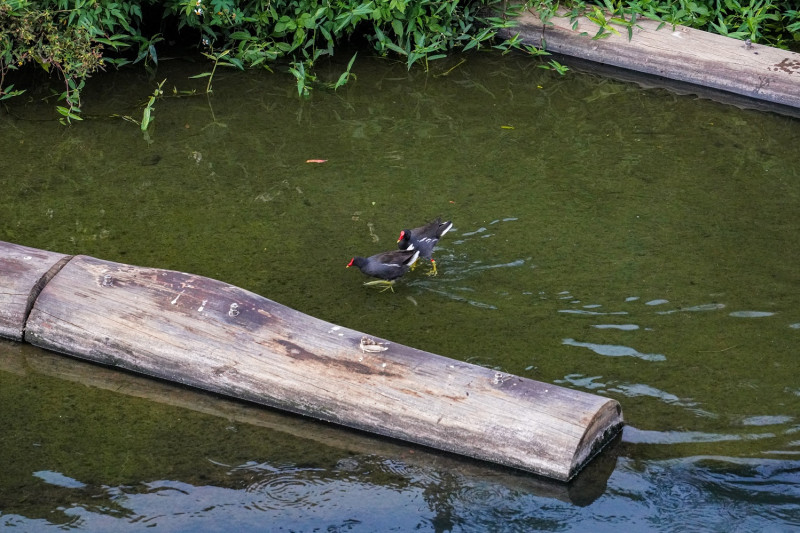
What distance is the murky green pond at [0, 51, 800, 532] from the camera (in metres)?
4.18

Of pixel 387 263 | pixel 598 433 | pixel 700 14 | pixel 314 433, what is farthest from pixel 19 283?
pixel 700 14

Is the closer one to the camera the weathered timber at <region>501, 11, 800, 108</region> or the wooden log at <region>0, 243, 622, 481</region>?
the wooden log at <region>0, 243, 622, 481</region>

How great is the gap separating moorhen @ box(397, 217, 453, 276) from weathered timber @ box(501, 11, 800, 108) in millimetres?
3758

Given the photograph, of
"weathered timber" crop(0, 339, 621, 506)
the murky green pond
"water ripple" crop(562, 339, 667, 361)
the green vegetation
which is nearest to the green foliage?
the green vegetation

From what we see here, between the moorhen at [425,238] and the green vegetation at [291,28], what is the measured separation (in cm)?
281

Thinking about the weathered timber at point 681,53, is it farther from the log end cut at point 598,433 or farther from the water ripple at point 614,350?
the log end cut at point 598,433

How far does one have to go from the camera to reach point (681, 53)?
28.1 feet

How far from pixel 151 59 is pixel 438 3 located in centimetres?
278

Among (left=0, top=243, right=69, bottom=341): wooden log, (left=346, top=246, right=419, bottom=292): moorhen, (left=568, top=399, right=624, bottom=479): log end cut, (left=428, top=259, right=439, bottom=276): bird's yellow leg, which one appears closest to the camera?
(left=568, top=399, right=624, bottom=479): log end cut

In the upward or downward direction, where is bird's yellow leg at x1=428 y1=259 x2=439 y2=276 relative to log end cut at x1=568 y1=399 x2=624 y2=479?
downward

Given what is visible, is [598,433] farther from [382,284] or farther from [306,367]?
[382,284]

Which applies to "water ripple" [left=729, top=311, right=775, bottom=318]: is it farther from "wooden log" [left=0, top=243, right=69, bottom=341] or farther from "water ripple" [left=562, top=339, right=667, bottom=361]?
"wooden log" [left=0, top=243, right=69, bottom=341]

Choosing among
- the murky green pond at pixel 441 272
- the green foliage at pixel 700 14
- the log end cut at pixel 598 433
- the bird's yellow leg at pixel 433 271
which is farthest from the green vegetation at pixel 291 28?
the log end cut at pixel 598 433

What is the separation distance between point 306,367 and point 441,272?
5.40 ft
